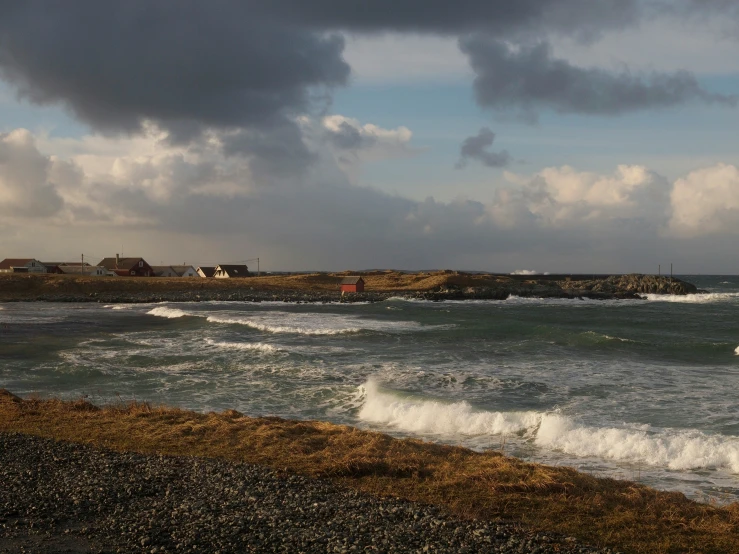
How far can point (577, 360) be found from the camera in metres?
27.2

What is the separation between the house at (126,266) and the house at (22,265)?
10.9 metres

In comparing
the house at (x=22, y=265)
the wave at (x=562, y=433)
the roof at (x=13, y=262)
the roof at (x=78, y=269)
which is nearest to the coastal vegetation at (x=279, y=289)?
the roof at (x=78, y=269)

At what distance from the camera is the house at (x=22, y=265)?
4210 inches

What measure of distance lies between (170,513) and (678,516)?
6.80 m

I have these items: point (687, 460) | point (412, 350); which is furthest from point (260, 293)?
point (687, 460)

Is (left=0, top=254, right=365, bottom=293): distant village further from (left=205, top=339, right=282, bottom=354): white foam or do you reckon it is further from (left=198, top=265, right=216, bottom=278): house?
(left=205, top=339, right=282, bottom=354): white foam

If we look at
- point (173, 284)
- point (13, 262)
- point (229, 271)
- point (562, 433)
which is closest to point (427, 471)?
point (562, 433)

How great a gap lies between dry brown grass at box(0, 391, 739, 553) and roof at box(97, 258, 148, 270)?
100116 mm

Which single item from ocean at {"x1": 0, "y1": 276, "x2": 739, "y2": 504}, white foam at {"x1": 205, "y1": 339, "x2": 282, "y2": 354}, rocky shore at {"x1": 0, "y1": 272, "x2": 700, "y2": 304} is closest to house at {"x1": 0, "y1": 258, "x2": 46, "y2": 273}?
rocky shore at {"x1": 0, "y1": 272, "x2": 700, "y2": 304}

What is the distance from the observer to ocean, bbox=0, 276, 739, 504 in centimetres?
1329

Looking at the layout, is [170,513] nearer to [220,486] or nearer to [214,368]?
[220,486]

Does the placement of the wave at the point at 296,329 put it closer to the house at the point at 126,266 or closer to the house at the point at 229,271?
the house at the point at 229,271

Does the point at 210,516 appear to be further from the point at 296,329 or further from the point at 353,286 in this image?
the point at 353,286

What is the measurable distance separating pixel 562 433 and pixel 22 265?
11436 centimetres
